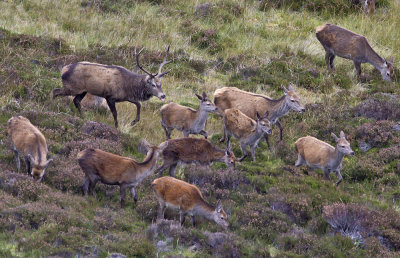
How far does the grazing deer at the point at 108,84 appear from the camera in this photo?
15031mm

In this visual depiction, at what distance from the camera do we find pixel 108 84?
15.2 metres

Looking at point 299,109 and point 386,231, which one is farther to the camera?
point 299,109

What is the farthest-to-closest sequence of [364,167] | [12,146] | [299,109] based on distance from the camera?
[299,109]
[364,167]
[12,146]

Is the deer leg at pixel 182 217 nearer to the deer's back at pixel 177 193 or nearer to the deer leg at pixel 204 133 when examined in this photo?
the deer's back at pixel 177 193

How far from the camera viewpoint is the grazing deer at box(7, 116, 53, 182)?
428 inches

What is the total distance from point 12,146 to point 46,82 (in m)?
4.50

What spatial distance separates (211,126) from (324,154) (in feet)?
11.3

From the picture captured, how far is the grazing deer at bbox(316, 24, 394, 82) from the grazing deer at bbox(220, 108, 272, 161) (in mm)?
6034

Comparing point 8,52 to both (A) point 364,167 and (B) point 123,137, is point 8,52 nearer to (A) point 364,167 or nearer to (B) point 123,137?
(B) point 123,137

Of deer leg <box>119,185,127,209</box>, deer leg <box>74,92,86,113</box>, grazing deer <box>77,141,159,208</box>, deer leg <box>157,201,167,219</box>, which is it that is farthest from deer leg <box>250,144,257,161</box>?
deer leg <box>74,92,86,113</box>

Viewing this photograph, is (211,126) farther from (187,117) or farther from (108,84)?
(108,84)

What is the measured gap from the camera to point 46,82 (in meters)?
15.8

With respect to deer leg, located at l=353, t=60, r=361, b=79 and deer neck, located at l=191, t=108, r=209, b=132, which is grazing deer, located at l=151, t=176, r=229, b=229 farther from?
deer leg, located at l=353, t=60, r=361, b=79

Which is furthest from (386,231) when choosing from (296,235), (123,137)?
(123,137)
